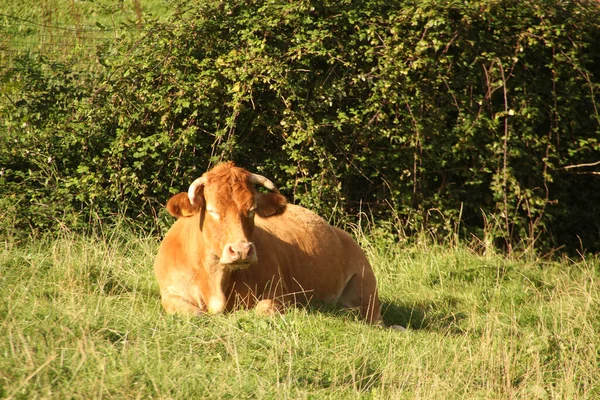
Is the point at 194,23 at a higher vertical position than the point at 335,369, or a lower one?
higher

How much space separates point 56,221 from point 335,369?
425cm

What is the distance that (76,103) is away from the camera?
28.8 ft

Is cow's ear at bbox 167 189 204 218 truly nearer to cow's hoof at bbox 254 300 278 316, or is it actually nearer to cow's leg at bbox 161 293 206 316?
cow's leg at bbox 161 293 206 316

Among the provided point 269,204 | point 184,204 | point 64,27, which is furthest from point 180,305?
point 64,27

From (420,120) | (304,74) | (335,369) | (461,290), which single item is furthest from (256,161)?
(335,369)

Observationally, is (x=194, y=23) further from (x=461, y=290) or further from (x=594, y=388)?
(x=594, y=388)

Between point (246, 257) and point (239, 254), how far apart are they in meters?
0.05

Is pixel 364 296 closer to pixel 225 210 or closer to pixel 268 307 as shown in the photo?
pixel 268 307

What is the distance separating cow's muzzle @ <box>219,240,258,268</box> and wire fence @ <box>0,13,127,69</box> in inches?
168

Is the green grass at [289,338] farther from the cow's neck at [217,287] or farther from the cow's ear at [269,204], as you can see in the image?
the cow's ear at [269,204]

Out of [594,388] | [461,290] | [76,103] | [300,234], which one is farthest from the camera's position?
[76,103]

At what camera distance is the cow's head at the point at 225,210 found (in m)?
5.77

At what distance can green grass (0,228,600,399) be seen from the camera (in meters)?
4.20

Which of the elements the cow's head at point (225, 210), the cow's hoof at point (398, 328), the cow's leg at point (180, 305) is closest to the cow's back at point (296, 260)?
the cow's leg at point (180, 305)
